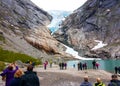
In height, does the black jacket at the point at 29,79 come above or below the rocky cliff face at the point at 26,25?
below

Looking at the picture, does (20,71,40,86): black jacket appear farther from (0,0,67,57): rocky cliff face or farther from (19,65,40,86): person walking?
(0,0,67,57): rocky cliff face

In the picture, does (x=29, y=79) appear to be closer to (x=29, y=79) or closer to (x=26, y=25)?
(x=29, y=79)

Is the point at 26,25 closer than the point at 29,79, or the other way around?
the point at 29,79

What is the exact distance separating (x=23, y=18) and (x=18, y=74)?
164984mm

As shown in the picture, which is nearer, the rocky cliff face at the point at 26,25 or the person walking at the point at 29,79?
the person walking at the point at 29,79

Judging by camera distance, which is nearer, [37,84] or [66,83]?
[37,84]

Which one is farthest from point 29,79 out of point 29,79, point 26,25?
point 26,25

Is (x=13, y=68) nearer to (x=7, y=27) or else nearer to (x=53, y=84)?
(x=53, y=84)

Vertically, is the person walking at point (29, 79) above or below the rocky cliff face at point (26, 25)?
below

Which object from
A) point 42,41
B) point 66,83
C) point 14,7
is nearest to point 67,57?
A: point 42,41

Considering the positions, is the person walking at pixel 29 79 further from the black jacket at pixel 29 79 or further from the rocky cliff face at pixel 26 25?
the rocky cliff face at pixel 26 25

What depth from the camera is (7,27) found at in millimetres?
148000

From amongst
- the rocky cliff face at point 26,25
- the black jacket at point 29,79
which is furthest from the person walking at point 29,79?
the rocky cliff face at point 26,25

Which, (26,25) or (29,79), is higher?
(26,25)
